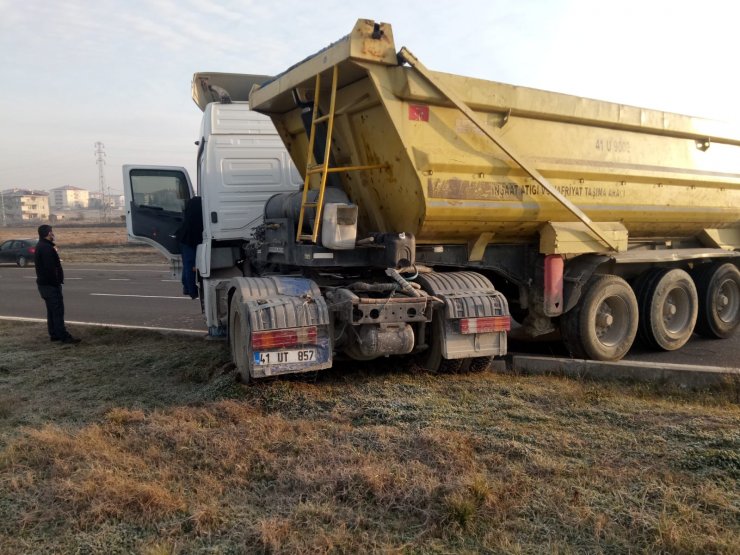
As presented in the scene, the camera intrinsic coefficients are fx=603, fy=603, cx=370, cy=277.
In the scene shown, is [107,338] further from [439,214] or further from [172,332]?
[439,214]

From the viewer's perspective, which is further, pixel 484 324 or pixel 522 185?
pixel 522 185

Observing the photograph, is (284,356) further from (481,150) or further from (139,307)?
Result: (139,307)

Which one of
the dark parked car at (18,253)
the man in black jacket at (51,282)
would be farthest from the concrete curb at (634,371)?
the dark parked car at (18,253)

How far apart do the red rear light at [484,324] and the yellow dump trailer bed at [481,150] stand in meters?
0.94

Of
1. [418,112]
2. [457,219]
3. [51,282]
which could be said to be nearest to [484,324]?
[457,219]

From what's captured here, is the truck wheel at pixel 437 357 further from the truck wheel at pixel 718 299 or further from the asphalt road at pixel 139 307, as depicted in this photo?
the truck wheel at pixel 718 299

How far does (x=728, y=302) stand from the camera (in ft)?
27.9

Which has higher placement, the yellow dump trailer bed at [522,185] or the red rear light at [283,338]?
the yellow dump trailer bed at [522,185]

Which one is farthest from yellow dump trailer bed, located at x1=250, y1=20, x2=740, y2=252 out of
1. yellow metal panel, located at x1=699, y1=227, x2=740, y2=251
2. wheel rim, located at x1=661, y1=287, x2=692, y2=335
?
wheel rim, located at x1=661, y1=287, x2=692, y2=335

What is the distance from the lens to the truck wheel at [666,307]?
722 cm

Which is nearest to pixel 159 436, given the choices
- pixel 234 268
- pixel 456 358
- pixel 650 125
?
pixel 456 358

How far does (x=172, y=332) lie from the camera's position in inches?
344

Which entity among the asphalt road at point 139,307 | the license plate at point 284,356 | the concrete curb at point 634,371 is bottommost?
the asphalt road at point 139,307

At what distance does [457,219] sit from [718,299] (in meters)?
4.85
